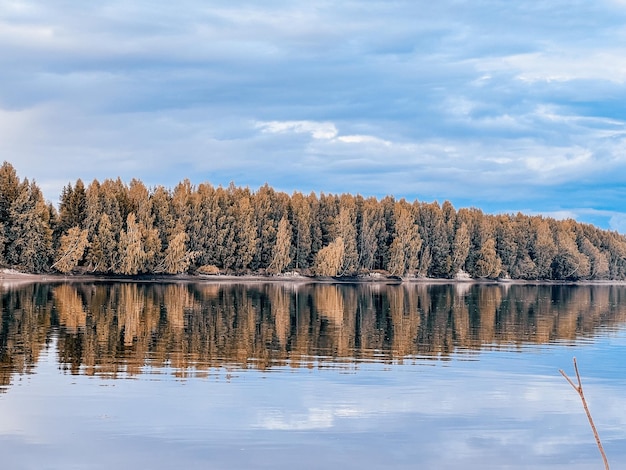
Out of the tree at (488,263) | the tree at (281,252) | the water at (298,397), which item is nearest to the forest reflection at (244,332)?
the water at (298,397)

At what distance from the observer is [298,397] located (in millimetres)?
21750

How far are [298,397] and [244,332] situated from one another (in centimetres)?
1832

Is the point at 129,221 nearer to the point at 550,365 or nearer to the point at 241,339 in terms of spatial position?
the point at 241,339

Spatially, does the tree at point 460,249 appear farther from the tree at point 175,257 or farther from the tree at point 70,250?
the tree at point 70,250

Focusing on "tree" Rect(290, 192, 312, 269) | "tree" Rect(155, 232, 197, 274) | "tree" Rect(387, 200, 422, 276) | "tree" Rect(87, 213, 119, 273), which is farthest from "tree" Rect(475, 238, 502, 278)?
"tree" Rect(87, 213, 119, 273)

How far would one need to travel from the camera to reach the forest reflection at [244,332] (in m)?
29.2

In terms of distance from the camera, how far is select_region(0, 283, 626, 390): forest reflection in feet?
95.7

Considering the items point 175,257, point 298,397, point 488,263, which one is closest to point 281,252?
point 175,257

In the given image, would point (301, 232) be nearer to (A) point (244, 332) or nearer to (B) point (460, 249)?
(B) point (460, 249)

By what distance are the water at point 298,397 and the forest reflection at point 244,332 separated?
148mm

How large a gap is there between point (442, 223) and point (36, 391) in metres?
147

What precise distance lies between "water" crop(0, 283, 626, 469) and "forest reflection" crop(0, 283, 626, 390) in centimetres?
15

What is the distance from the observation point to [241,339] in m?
36.4

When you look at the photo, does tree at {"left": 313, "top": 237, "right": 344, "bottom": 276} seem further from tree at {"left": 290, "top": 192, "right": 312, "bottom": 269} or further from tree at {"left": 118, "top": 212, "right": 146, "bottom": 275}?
tree at {"left": 118, "top": 212, "right": 146, "bottom": 275}
